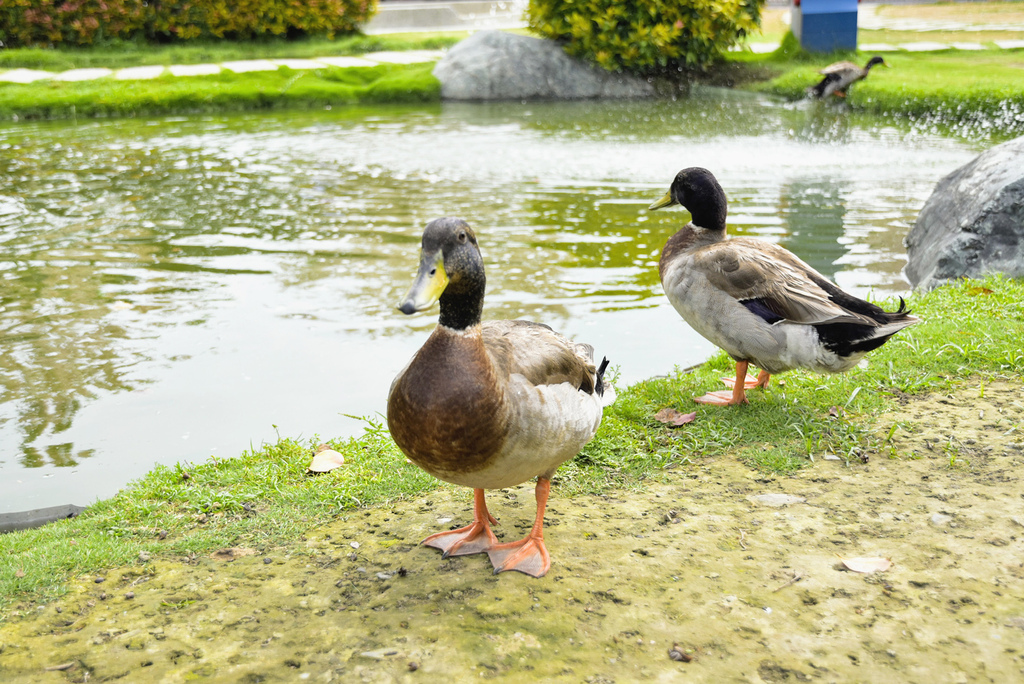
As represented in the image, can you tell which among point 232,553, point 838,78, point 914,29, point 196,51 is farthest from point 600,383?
point 914,29

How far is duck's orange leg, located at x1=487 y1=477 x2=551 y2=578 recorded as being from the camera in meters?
3.01

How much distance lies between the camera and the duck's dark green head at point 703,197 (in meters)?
4.70

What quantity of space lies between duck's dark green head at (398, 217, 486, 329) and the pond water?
1872mm

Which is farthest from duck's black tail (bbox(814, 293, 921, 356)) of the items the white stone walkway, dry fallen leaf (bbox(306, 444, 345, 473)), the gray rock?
the white stone walkway

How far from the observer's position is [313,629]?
270 centimetres

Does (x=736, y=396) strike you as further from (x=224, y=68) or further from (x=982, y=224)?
(x=224, y=68)

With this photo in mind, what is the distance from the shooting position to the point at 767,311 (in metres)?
4.01

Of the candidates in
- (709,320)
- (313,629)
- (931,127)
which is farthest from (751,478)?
(931,127)

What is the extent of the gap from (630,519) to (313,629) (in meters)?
1.30

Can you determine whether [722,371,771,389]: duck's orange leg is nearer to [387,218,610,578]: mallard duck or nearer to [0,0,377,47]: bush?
[387,218,610,578]: mallard duck

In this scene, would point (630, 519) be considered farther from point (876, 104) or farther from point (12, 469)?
point (876, 104)

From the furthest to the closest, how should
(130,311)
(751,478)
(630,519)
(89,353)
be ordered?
1. (130,311)
2. (89,353)
3. (751,478)
4. (630,519)

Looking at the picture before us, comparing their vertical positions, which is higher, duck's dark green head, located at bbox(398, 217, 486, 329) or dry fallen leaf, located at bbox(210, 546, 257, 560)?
duck's dark green head, located at bbox(398, 217, 486, 329)

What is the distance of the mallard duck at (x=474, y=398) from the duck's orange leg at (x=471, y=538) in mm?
91
